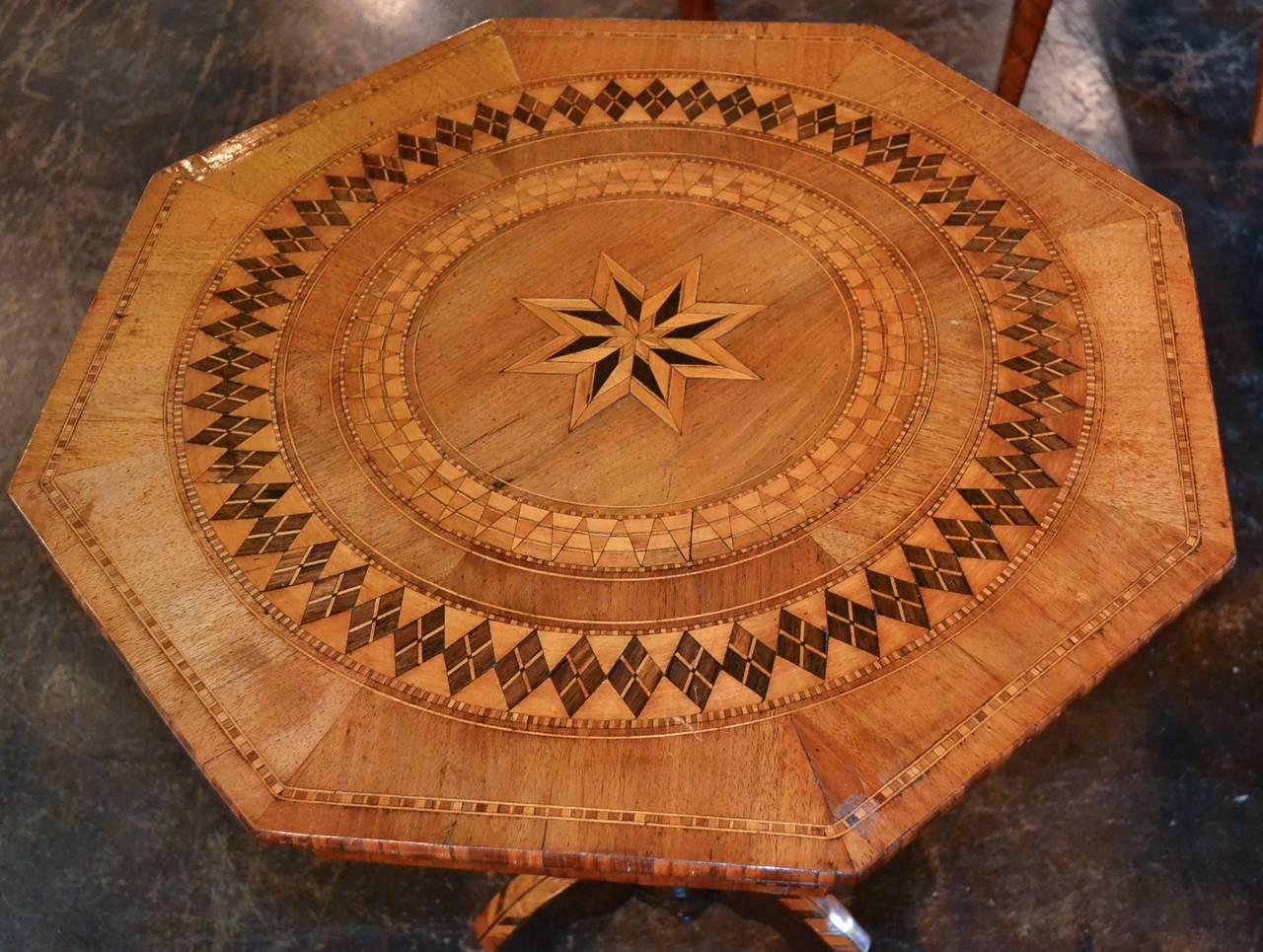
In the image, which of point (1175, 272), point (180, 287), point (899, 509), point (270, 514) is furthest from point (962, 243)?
point (180, 287)

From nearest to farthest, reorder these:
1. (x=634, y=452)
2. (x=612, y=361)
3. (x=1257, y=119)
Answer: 1. (x=634, y=452)
2. (x=612, y=361)
3. (x=1257, y=119)

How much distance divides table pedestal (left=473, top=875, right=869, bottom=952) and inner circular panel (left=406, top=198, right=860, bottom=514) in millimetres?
680

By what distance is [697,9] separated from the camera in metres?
3.50

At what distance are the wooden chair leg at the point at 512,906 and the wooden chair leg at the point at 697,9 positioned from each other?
251 centimetres

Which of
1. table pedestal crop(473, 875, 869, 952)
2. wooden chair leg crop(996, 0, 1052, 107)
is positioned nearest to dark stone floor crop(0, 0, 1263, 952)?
table pedestal crop(473, 875, 869, 952)

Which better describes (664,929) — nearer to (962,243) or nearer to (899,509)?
(899,509)

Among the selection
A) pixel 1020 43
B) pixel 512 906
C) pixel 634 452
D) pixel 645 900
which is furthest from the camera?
pixel 1020 43

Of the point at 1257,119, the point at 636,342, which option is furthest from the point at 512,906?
the point at 1257,119

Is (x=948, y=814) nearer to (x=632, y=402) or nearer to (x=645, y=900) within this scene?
(x=645, y=900)

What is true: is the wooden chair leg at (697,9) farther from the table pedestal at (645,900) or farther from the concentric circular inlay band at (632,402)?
the table pedestal at (645,900)

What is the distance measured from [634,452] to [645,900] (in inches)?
44.5

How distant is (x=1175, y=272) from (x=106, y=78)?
389 centimetres

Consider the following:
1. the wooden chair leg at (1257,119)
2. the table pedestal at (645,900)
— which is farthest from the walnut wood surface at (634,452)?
the wooden chair leg at (1257,119)

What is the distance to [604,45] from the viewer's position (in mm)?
2439
